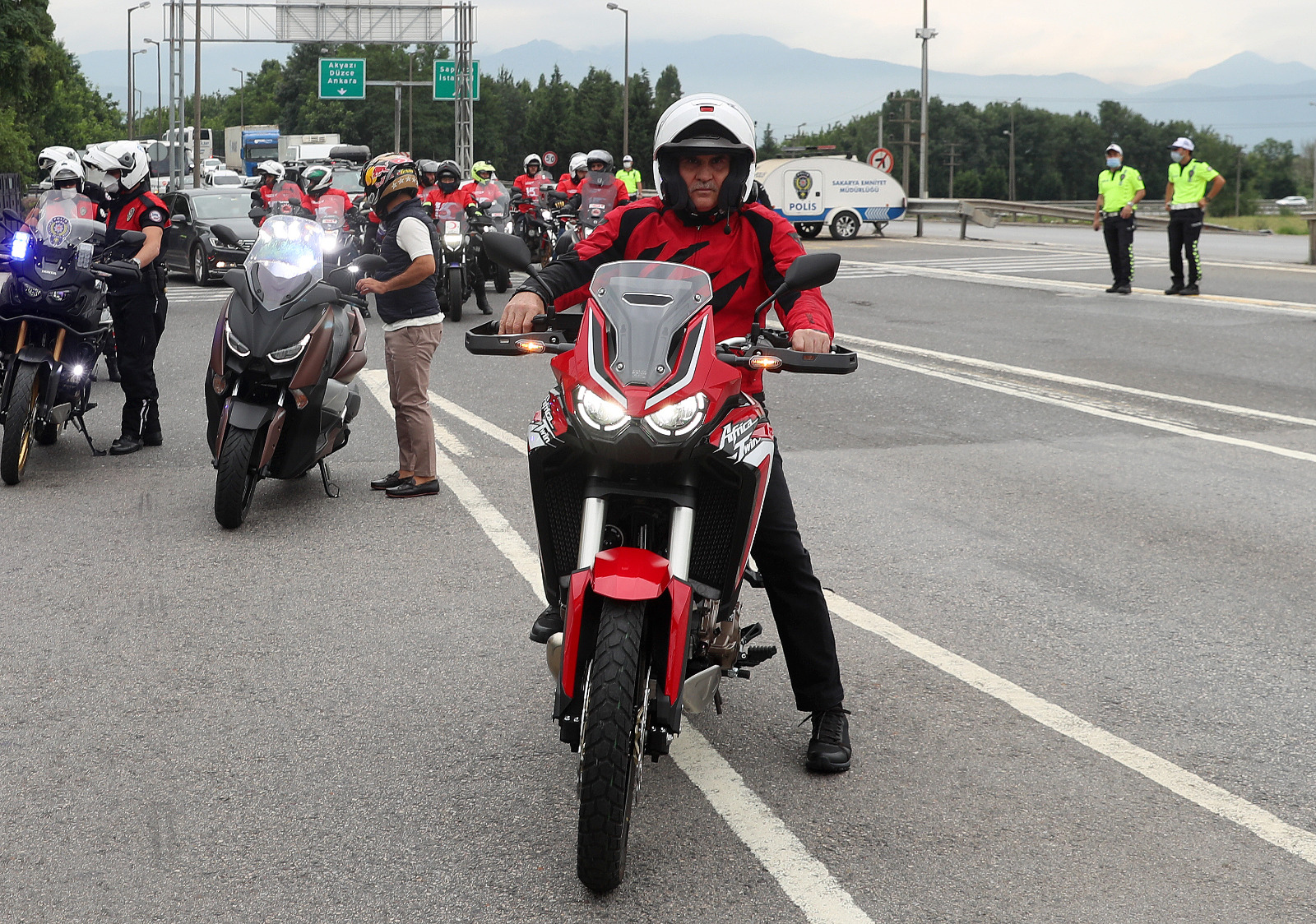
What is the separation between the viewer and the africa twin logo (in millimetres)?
34719

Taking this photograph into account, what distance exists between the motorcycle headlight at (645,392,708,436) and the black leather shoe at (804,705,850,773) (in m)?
1.23

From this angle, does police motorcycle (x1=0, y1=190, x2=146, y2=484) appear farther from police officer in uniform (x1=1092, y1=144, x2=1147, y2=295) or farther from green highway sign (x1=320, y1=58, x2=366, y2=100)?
green highway sign (x1=320, y1=58, x2=366, y2=100)

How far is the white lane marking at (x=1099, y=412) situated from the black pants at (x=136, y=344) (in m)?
6.56

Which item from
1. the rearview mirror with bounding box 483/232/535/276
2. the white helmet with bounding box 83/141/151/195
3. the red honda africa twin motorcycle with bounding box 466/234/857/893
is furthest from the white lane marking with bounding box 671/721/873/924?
the white helmet with bounding box 83/141/151/195

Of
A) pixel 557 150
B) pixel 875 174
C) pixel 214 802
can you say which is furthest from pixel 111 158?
pixel 557 150

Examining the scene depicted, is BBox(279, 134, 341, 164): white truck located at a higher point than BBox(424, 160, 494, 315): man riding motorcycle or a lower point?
higher

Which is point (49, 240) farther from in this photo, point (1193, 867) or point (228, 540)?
point (1193, 867)

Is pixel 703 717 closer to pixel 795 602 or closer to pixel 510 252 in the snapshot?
pixel 795 602

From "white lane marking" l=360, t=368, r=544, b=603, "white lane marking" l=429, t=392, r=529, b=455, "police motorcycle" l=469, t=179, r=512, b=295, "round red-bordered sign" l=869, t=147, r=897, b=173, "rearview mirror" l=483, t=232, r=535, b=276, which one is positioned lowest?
"white lane marking" l=360, t=368, r=544, b=603

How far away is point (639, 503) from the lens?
362 cm

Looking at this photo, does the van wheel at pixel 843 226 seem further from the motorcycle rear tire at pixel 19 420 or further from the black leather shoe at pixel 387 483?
the motorcycle rear tire at pixel 19 420

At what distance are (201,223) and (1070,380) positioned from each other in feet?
54.0

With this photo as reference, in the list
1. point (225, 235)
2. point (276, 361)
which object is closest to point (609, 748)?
point (276, 361)

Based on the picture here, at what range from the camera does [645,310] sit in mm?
3535
